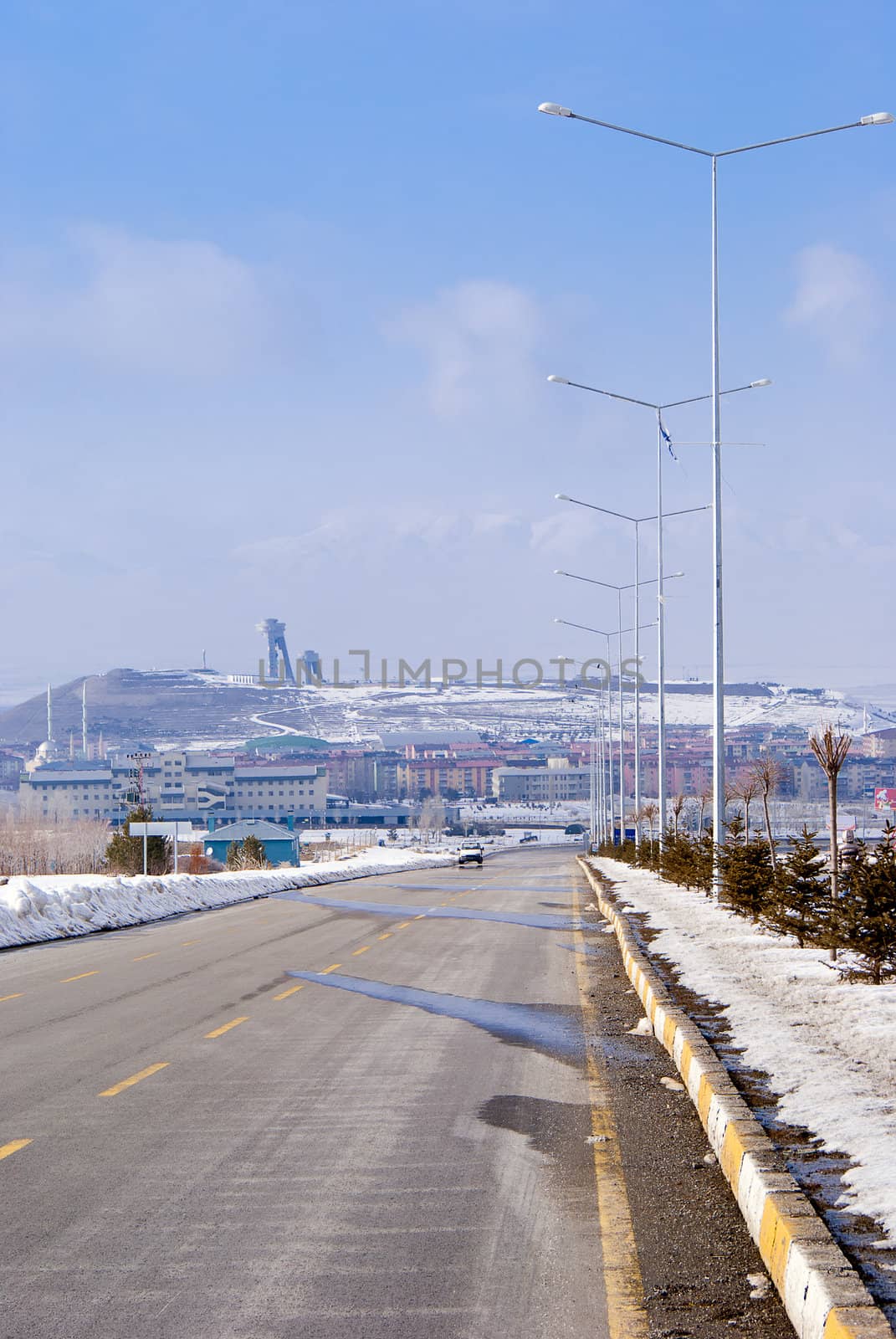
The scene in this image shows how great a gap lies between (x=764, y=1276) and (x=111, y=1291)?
9.14ft

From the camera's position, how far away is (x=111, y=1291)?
6.22 metres

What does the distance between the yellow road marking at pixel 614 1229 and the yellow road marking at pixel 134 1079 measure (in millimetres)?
3453

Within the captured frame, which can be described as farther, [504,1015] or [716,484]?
[716,484]

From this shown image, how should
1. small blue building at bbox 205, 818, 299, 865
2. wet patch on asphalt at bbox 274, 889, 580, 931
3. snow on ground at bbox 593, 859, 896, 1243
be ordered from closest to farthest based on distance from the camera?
snow on ground at bbox 593, 859, 896, 1243, wet patch on asphalt at bbox 274, 889, 580, 931, small blue building at bbox 205, 818, 299, 865

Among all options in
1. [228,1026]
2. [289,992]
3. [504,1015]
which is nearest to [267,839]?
[289,992]

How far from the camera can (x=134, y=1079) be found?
446 inches

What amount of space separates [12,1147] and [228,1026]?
5.45 metres

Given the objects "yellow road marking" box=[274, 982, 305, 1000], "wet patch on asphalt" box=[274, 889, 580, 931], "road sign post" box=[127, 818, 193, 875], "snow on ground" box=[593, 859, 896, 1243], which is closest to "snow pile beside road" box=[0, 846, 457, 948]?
"road sign post" box=[127, 818, 193, 875]

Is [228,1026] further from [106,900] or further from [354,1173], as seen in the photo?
[106,900]

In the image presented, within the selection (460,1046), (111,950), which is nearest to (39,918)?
(111,950)

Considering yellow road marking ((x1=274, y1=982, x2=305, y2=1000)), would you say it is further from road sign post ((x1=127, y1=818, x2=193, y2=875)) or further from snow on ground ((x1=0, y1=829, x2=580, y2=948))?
road sign post ((x1=127, y1=818, x2=193, y2=875))

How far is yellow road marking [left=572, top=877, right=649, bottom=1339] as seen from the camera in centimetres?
589

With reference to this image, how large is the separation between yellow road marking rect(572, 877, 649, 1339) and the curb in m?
0.57

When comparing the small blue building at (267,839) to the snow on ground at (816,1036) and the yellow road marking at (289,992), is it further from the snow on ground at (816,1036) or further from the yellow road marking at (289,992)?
the snow on ground at (816,1036)
